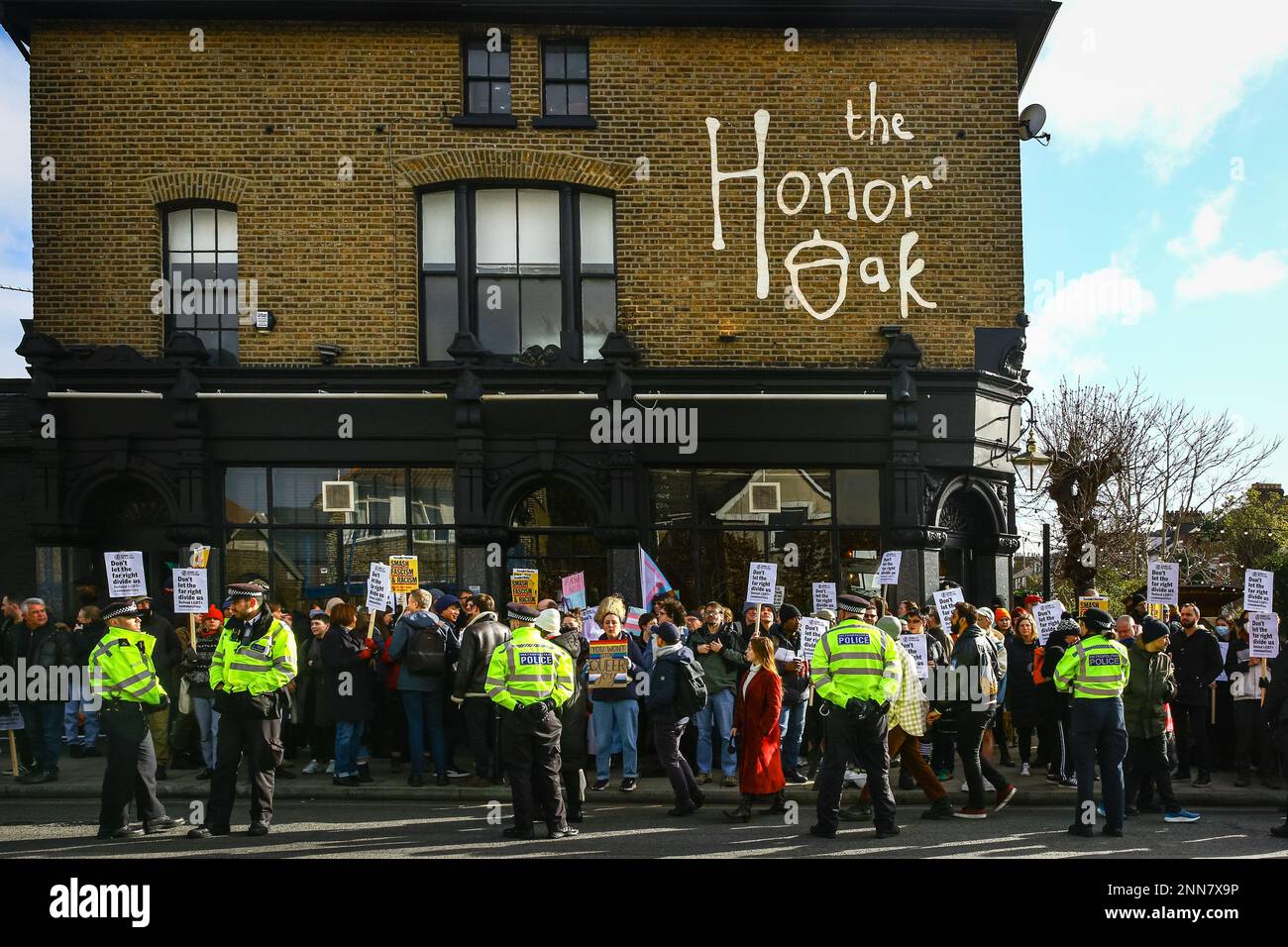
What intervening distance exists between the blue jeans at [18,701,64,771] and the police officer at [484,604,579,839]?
5.73 m

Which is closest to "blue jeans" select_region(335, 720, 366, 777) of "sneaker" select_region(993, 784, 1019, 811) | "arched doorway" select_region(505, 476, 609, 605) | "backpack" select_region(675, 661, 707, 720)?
"backpack" select_region(675, 661, 707, 720)

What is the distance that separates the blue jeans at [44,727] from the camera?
12.7 metres

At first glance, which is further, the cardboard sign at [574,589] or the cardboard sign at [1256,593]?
the cardboard sign at [574,589]

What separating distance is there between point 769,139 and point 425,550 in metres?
7.16

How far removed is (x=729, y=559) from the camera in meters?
16.2

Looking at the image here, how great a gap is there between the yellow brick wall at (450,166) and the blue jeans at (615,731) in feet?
18.1

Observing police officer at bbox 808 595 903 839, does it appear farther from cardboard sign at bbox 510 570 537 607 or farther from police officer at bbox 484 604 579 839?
cardboard sign at bbox 510 570 537 607

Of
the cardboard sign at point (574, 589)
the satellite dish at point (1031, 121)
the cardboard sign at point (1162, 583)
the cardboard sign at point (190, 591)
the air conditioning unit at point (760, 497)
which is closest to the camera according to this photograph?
the cardboard sign at point (190, 591)

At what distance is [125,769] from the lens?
32.8 feet

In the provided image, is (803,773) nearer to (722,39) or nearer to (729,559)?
(729,559)

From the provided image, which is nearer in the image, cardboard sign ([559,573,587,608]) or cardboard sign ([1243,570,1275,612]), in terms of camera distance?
cardboard sign ([1243,570,1275,612])

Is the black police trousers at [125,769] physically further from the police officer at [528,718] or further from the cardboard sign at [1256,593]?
the cardboard sign at [1256,593]

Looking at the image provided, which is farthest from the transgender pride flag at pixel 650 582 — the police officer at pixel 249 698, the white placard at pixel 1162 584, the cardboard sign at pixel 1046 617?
the police officer at pixel 249 698

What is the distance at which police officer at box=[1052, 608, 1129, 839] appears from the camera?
986 centimetres
